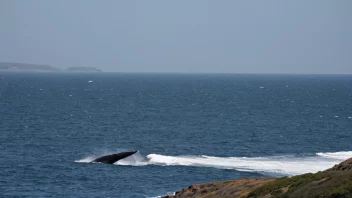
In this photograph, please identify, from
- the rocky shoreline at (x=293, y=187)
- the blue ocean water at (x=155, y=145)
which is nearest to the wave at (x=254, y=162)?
the blue ocean water at (x=155, y=145)

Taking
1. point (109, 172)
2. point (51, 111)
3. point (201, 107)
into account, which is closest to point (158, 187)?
point (109, 172)

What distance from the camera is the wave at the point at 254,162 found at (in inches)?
2324

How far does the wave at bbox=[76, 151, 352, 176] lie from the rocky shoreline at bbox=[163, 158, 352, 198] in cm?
1755

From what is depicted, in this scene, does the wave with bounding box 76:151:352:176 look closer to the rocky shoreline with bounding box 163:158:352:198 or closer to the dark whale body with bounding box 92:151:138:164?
the dark whale body with bounding box 92:151:138:164

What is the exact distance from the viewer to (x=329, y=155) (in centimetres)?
6712

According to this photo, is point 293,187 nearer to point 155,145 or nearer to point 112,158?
point 112,158

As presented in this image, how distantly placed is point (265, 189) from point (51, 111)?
8787 centimetres

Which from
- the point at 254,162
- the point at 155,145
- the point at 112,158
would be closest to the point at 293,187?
the point at 254,162

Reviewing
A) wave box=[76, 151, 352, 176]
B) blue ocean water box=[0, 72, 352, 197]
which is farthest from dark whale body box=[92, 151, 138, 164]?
blue ocean water box=[0, 72, 352, 197]

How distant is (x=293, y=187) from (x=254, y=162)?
106 ft

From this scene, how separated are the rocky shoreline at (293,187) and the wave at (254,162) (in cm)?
1755

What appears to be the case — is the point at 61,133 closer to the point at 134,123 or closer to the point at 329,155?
the point at 134,123

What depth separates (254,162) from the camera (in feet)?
208

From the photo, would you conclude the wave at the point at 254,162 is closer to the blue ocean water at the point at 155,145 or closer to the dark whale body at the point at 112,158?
the blue ocean water at the point at 155,145
